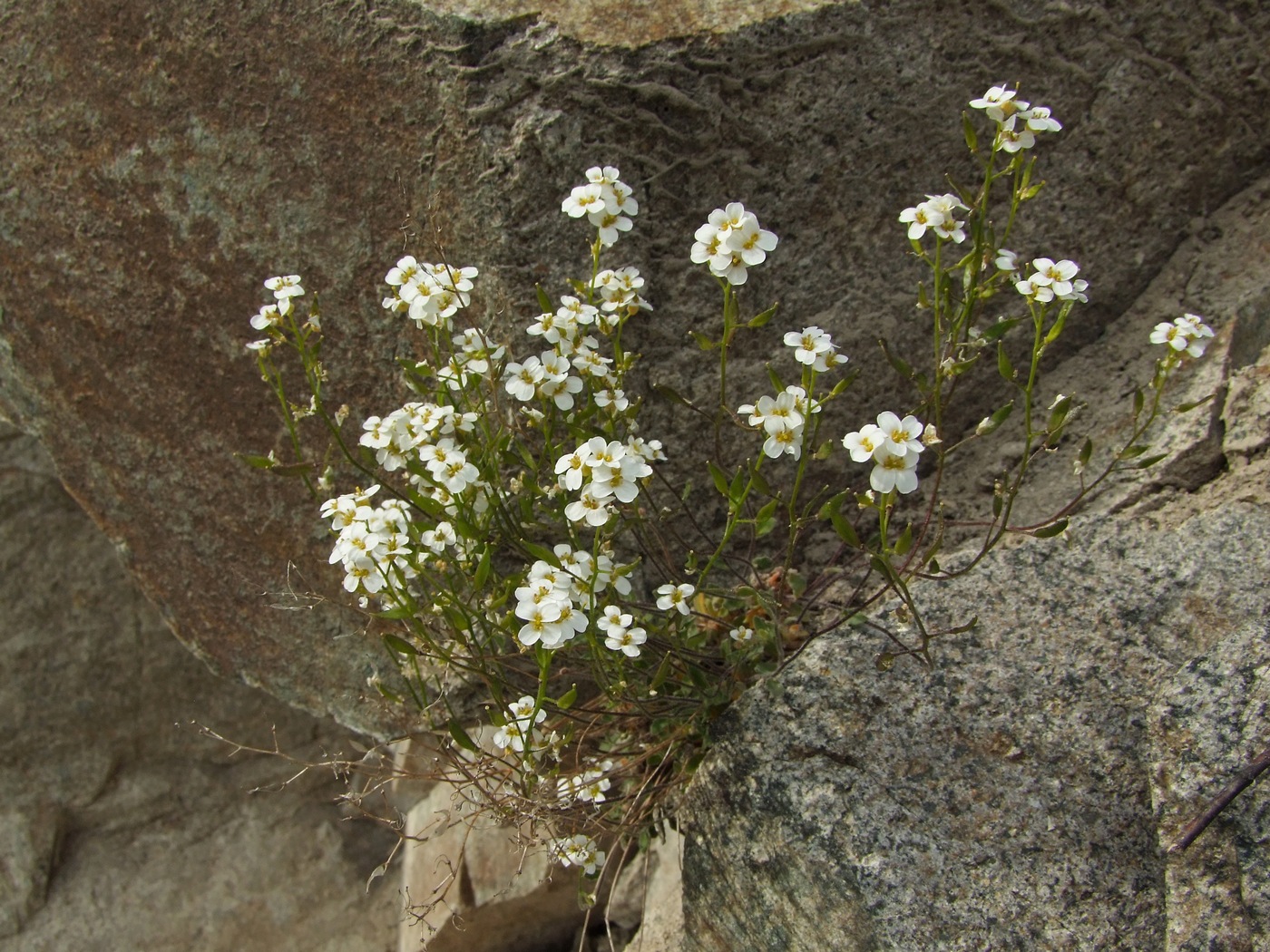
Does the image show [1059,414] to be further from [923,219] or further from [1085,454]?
[923,219]

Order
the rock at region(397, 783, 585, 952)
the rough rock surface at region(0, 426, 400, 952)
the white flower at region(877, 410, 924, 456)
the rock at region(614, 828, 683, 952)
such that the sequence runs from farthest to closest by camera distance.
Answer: the rough rock surface at region(0, 426, 400, 952)
the rock at region(397, 783, 585, 952)
the rock at region(614, 828, 683, 952)
the white flower at region(877, 410, 924, 456)

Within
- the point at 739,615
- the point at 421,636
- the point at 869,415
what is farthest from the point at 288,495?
the point at 869,415

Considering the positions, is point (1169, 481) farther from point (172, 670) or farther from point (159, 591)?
point (172, 670)

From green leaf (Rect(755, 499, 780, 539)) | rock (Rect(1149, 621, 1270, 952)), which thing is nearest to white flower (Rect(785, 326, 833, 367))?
green leaf (Rect(755, 499, 780, 539))

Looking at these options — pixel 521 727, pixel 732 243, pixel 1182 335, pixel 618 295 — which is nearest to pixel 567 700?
pixel 521 727

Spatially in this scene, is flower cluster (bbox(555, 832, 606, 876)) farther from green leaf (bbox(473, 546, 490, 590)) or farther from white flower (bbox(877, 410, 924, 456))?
white flower (bbox(877, 410, 924, 456))

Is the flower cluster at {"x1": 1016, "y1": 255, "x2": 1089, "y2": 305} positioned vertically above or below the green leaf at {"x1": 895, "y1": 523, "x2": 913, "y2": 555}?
above

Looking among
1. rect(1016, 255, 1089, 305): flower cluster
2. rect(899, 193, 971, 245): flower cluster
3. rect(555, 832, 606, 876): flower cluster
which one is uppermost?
rect(899, 193, 971, 245): flower cluster
